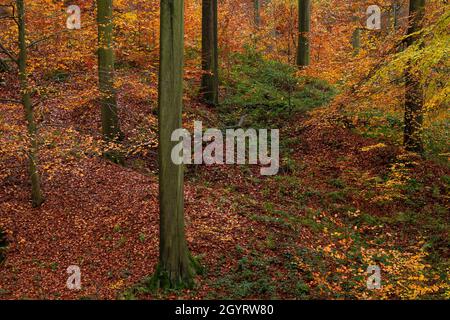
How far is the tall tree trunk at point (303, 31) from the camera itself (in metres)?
20.1

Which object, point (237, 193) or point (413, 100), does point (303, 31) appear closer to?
point (413, 100)

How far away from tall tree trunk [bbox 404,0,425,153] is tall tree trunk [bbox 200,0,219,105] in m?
7.87

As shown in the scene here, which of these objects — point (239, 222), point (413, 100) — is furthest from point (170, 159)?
point (413, 100)

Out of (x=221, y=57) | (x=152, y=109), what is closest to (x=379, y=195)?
(x=152, y=109)

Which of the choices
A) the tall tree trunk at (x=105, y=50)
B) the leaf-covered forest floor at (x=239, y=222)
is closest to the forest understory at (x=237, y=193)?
the leaf-covered forest floor at (x=239, y=222)

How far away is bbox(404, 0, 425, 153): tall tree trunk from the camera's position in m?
12.7

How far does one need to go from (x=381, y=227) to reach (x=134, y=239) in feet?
21.5

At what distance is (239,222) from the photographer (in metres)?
10.4

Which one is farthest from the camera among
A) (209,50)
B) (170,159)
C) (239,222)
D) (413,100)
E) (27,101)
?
(209,50)

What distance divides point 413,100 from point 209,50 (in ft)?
28.0

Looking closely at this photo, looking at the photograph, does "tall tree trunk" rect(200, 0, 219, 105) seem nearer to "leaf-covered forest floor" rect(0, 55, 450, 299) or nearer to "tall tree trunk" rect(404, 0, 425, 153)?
"leaf-covered forest floor" rect(0, 55, 450, 299)

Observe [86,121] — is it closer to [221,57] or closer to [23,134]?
[23,134]

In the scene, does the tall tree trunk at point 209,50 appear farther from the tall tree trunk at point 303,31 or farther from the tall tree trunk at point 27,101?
the tall tree trunk at point 27,101

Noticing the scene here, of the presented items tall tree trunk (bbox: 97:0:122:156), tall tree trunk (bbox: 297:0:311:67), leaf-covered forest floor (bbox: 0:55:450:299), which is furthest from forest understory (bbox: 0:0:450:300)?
tall tree trunk (bbox: 297:0:311:67)
